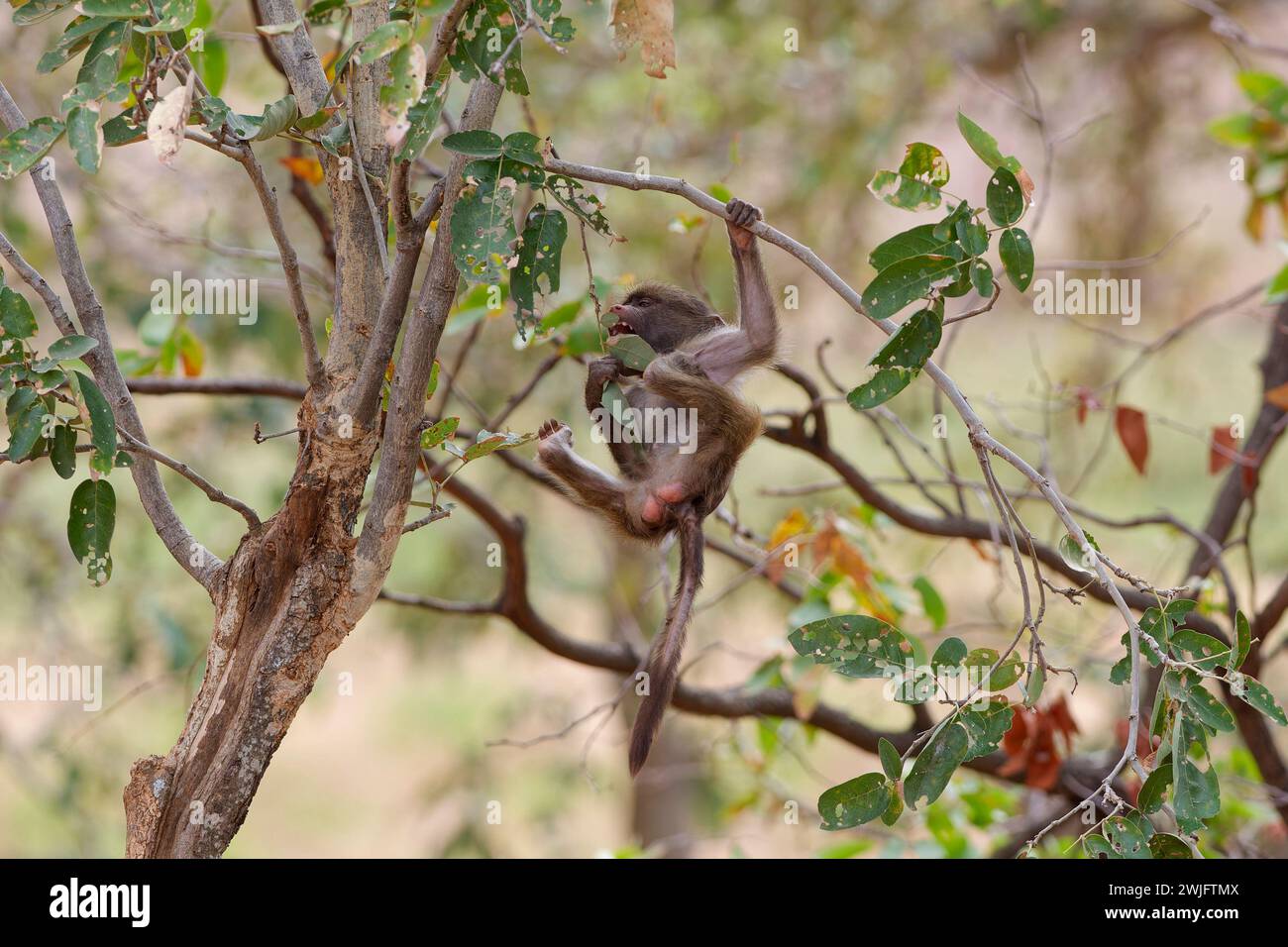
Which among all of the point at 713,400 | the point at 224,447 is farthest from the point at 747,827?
the point at 713,400

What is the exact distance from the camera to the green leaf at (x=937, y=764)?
215cm

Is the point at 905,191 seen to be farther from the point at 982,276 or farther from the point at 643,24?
the point at 643,24

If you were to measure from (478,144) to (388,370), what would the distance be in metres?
0.47

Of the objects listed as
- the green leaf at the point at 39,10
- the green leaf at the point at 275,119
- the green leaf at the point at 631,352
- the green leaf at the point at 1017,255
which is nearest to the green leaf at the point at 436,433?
the green leaf at the point at 275,119

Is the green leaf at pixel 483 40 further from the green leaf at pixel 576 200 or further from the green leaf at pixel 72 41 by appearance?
the green leaf at pixel 72 41

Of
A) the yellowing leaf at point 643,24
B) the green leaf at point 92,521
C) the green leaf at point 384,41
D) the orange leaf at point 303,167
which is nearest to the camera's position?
the green leaf at point 384,41

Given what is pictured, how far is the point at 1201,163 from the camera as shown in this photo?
7.67m

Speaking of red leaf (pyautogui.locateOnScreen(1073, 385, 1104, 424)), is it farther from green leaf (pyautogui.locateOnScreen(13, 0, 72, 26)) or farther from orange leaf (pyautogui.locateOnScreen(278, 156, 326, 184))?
green leaf (pyautogui.locateOnScreen(13, 0, 72, 26))

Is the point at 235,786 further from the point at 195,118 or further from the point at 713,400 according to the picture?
the point at 713,400

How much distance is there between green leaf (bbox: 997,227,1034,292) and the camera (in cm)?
217

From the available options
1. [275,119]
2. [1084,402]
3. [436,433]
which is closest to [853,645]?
[436,433]

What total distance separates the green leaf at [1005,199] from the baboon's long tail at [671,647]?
1174mm

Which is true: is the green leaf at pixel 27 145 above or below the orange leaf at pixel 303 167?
below

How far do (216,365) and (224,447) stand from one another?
0.50 meters
